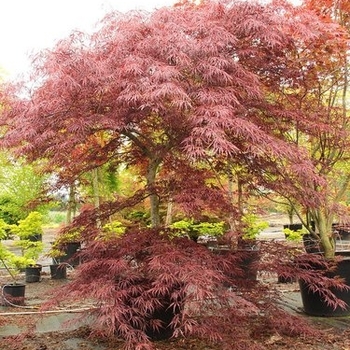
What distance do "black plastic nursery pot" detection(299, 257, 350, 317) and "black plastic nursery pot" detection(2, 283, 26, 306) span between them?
10.4 feet

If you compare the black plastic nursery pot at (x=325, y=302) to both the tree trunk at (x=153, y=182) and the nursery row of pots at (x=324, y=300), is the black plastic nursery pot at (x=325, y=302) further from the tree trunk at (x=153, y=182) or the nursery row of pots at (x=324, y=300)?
the tree trunk at (x=153, y=182)

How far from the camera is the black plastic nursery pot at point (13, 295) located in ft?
15.7

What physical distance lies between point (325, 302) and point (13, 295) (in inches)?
139

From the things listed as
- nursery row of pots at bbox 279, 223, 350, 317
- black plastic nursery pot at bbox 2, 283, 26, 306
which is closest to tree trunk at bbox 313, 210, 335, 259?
nursery row of pots at bbox 279, 223, 350, 317

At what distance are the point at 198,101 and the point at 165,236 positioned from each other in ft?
3.91

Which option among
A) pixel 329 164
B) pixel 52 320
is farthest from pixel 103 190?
pixel 329 164

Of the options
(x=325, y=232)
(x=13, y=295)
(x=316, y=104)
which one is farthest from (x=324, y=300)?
(x=13, y=295)

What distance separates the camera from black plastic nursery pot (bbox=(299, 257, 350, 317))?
3896mm

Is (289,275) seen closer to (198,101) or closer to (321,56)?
(198,101)

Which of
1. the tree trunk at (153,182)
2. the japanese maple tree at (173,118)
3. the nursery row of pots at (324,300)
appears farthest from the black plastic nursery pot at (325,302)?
the tree trunk at (153,182)

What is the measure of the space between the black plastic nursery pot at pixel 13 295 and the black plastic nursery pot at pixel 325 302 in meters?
3.18

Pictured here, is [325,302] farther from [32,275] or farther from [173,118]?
[32,275]

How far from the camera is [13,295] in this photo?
4988 millimetres

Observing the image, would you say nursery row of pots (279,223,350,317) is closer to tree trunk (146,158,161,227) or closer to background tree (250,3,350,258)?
background tree (250,3,350,258)
